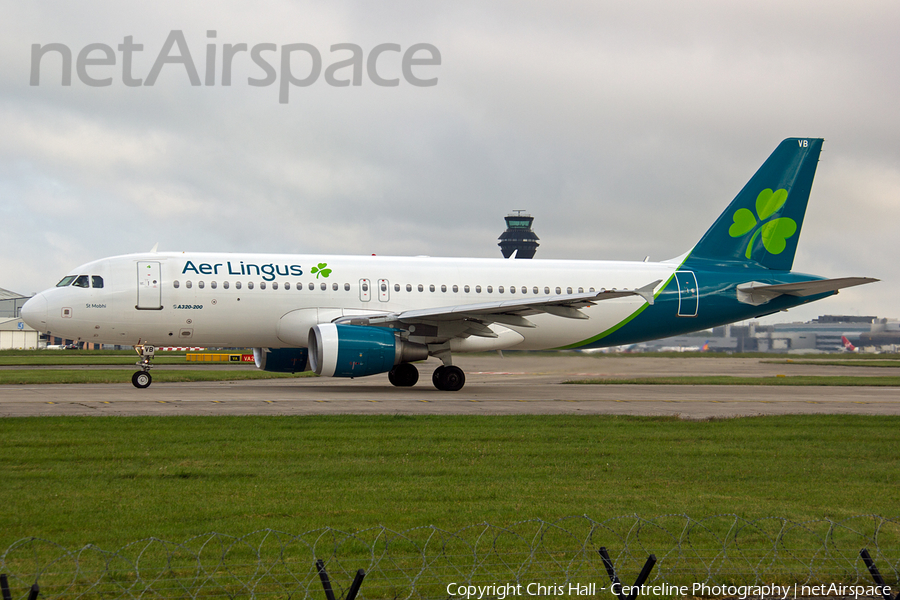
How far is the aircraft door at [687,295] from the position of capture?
26922 millimetres

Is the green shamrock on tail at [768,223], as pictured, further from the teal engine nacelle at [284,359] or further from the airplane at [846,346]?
the airplane at [846,346]

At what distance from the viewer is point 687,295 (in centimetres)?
2694

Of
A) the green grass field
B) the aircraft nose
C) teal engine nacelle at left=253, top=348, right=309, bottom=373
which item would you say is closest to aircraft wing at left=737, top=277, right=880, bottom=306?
the green grass field

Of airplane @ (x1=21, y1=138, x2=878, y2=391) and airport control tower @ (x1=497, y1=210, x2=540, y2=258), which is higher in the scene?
airport control tower @ (x1=497, y1=210, x2=540, y2=258)

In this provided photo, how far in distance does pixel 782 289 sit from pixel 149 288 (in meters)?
20.1

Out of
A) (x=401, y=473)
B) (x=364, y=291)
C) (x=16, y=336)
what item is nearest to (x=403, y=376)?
(x=364, y=291)

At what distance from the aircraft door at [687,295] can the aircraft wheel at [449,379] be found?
817 centimetres

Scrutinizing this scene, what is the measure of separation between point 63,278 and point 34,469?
1424 cm

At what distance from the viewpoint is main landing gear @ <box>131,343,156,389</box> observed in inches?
864

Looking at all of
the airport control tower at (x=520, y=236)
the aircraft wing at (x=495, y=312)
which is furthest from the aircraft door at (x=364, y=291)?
the airport control tower at (x=520, y=236)

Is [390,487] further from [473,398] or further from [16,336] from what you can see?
[16,336]

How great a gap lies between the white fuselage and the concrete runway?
157 centimetres

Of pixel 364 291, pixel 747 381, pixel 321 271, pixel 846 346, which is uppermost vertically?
pixel 321 271

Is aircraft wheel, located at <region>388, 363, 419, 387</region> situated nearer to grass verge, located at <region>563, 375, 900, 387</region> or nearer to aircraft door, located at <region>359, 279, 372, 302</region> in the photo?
aircraft door, located at <region>359, 279, 372, 302</region>
